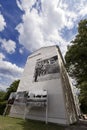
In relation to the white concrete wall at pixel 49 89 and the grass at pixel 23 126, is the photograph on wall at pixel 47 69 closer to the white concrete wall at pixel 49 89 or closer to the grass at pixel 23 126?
Result: the white concrete wall at pixel 49 89

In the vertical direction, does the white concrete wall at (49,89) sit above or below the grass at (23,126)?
above

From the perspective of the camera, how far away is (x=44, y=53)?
55.8ft

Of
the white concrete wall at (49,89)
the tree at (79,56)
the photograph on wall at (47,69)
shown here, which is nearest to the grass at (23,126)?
the white concrete wall at (49,89)

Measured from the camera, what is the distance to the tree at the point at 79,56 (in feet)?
45.6

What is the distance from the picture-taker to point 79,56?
14320mm

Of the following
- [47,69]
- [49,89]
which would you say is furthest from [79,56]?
[49,89]

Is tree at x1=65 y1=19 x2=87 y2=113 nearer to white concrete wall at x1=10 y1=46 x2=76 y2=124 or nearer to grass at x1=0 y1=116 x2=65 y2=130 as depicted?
white concrete wall at x1=10 y1=46 x2=76 y2=124

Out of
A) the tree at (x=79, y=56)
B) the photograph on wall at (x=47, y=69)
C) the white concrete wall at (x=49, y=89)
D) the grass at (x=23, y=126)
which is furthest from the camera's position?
the photograph on wall at (x=47, y=69)

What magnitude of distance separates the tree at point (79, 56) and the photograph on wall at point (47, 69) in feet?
5.39

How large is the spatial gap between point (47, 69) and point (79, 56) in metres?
3.40

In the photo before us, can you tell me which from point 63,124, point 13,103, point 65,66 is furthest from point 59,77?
point 13,103

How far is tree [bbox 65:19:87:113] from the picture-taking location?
547 inches

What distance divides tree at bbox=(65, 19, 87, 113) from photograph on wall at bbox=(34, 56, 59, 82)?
1643 millimetres

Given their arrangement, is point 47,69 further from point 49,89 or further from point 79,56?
point 79,56
